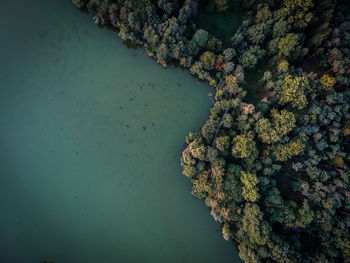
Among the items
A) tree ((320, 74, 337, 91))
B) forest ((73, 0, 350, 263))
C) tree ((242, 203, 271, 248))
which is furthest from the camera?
tree ((320, 74, 337, 91))

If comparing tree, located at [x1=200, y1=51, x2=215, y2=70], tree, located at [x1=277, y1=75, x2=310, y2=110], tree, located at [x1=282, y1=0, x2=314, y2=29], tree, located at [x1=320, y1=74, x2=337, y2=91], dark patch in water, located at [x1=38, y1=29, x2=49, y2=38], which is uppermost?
tree, located at [x1=282, y1=0, x2=314, y2=29]

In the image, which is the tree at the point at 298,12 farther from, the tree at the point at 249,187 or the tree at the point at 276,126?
the tree at the point at 249,187

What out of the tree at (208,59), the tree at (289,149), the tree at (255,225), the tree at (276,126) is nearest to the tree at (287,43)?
the tree at (276,126)

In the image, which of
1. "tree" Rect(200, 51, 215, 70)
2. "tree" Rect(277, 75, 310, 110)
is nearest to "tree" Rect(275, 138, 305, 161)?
"tree" Rect(277, 75, 310, 110)

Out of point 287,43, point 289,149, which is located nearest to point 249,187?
point 289,149

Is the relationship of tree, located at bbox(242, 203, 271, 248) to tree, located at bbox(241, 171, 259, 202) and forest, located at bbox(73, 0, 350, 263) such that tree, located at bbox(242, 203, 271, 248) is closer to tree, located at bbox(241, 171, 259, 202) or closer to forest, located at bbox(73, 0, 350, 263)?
forest, located at bbox(73, 0, 350, 263)

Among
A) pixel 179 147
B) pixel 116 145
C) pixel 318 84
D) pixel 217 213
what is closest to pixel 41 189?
pixel 116 145

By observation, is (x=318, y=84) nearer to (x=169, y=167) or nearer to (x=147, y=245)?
(x=169, y=167)
